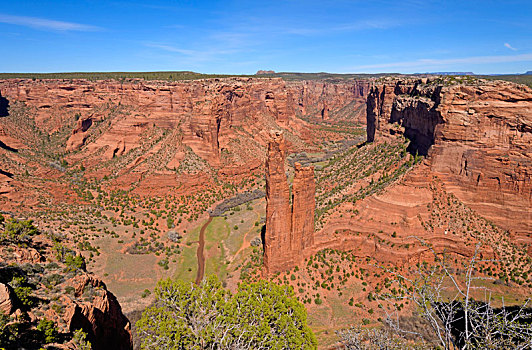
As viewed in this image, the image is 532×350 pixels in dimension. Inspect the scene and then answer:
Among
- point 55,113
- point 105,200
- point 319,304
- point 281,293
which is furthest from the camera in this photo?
point 55,113

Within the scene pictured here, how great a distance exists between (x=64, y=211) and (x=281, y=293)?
46.9m

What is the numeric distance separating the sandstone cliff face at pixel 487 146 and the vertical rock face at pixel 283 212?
20.1 meters

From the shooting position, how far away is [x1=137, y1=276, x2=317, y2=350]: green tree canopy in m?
18.7

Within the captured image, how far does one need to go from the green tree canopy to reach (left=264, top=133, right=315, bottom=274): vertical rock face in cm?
1171

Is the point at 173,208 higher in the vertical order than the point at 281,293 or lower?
lower

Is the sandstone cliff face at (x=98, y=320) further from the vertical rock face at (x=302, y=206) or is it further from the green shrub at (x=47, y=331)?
the vertical rock face at (x=302, y=206)

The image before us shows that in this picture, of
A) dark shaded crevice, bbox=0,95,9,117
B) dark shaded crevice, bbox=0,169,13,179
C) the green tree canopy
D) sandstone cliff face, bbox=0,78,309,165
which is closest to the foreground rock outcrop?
the green tree canopy

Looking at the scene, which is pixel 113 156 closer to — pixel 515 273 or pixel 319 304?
pixel 319 304

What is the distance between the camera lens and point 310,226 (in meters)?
37.8

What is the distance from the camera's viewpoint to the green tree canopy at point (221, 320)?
18734 millimetres

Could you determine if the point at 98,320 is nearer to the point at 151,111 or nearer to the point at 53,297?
the point at 53,297

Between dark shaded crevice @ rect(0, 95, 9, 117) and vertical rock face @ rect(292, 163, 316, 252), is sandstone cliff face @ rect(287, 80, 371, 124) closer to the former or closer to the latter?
dark shaded crevice @ rect(0, 95, 9, 117)

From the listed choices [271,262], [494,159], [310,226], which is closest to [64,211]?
[271,262]

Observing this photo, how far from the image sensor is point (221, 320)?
20125mm
